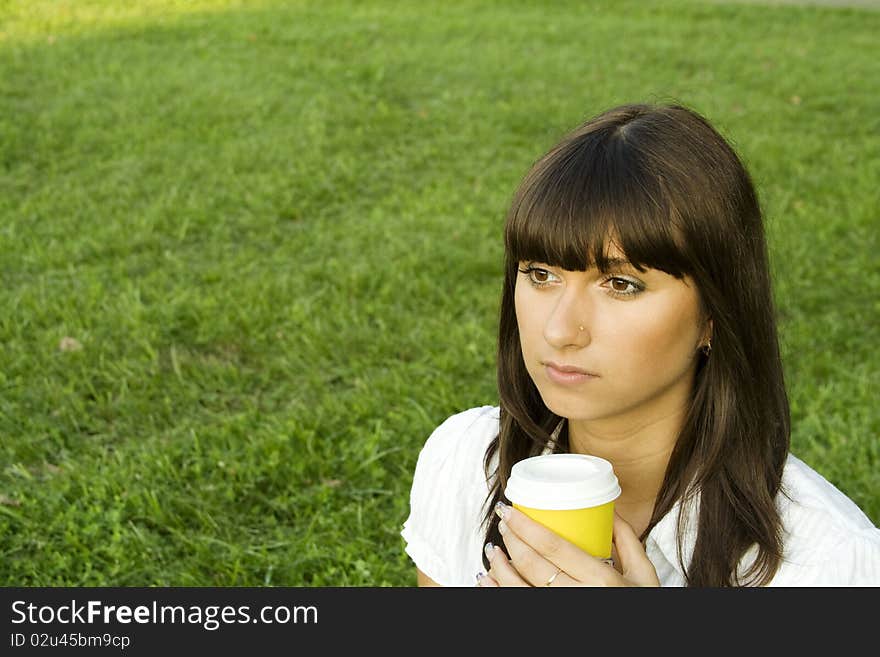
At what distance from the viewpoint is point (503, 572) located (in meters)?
1.88

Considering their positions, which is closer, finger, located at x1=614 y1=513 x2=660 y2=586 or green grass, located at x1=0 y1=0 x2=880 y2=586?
finger, located at x1=614 y1=513 x2=660 y2=586

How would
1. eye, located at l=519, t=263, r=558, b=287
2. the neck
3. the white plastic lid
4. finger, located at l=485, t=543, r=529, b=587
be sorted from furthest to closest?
the neck, eye, located at l=519, t=263, r=558, b=287, finger, located at l=485, t=543, r=529, b=587, the white plastic lid

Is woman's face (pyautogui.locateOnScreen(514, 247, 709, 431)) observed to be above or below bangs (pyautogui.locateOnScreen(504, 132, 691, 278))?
below

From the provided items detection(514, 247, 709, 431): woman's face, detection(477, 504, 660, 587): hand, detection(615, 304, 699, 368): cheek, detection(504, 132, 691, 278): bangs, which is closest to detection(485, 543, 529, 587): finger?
detection(477, 504, 660, 587): hand

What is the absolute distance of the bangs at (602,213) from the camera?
1.98 meters

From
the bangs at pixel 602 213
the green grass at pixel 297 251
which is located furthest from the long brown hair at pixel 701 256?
the green grass at pixel 297 251

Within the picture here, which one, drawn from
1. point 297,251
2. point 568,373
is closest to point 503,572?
point 568,373

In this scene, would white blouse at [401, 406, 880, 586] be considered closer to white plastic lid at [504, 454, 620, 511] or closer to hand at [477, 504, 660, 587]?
hand at [477, 504, 660, 587]

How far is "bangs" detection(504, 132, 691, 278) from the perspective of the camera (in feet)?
6.50

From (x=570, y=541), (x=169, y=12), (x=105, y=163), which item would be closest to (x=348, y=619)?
(x=570, y=541)

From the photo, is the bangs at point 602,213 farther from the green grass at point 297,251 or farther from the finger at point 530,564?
the green grass at point 297,251

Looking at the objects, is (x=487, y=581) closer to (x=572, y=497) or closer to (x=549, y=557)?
(x=549, y=557)

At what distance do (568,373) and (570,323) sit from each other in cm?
10

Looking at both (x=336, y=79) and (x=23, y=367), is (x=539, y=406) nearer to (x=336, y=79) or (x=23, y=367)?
(x=23, y=367)
